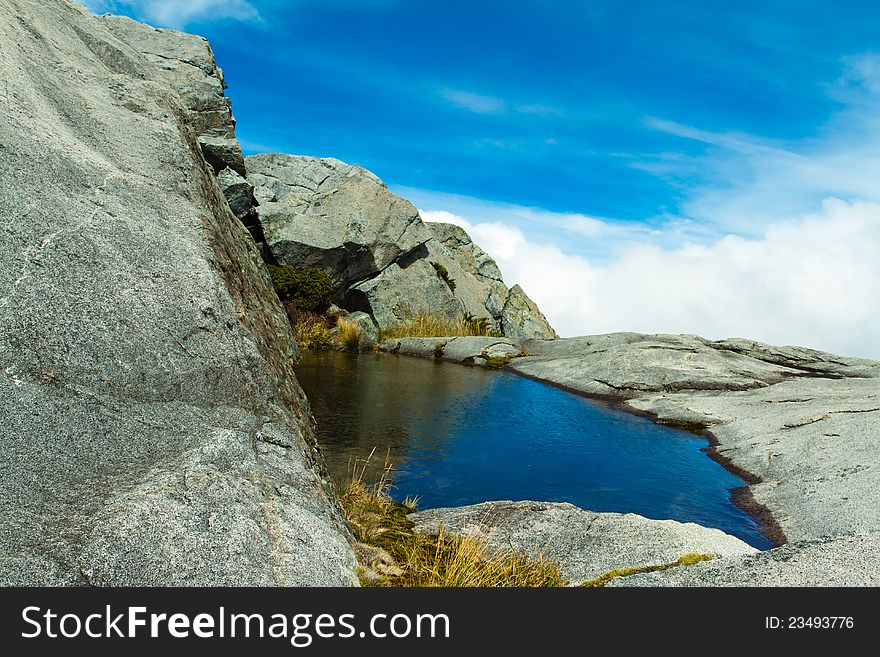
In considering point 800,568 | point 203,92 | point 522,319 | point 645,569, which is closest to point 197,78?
point 203,92

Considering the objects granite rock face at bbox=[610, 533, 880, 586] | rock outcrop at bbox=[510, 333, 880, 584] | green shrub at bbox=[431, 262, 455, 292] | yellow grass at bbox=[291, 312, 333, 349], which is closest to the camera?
granite rock face at bbox=[610, 533, 880, 586]

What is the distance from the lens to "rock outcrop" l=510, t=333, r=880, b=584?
6.29 metres

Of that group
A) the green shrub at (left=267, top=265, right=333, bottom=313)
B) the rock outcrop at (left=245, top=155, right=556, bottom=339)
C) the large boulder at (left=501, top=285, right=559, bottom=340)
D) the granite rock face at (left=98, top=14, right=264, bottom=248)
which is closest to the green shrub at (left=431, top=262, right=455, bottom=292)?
the rock outcrop at (left=245, top=155, right=556, bottom=339)

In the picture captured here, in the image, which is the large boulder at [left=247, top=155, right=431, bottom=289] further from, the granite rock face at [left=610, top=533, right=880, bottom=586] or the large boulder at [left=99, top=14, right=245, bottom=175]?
the granite rock face at [left=610, top=533, right=880, bottom=586]

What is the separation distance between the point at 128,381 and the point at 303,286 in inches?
1206

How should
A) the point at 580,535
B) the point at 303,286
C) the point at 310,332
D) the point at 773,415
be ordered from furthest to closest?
the point at 303,286
the point at 310,332
the point at 773,415
the point at 580,535

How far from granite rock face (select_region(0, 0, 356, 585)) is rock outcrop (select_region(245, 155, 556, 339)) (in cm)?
2885

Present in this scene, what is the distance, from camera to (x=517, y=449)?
16.3 metres

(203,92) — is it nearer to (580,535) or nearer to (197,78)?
(197,78)

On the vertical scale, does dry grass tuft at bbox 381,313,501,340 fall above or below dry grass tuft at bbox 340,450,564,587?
above

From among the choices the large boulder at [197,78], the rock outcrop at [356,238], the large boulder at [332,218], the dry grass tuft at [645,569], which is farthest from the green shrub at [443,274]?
the dry grass tuft at [645,569]

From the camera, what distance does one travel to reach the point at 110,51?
10562 mm

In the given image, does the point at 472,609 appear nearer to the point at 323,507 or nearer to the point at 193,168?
the point at 323,507

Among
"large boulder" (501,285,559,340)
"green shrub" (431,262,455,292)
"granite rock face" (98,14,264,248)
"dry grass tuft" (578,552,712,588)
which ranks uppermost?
"granite rock face" (98,14,264,248)
